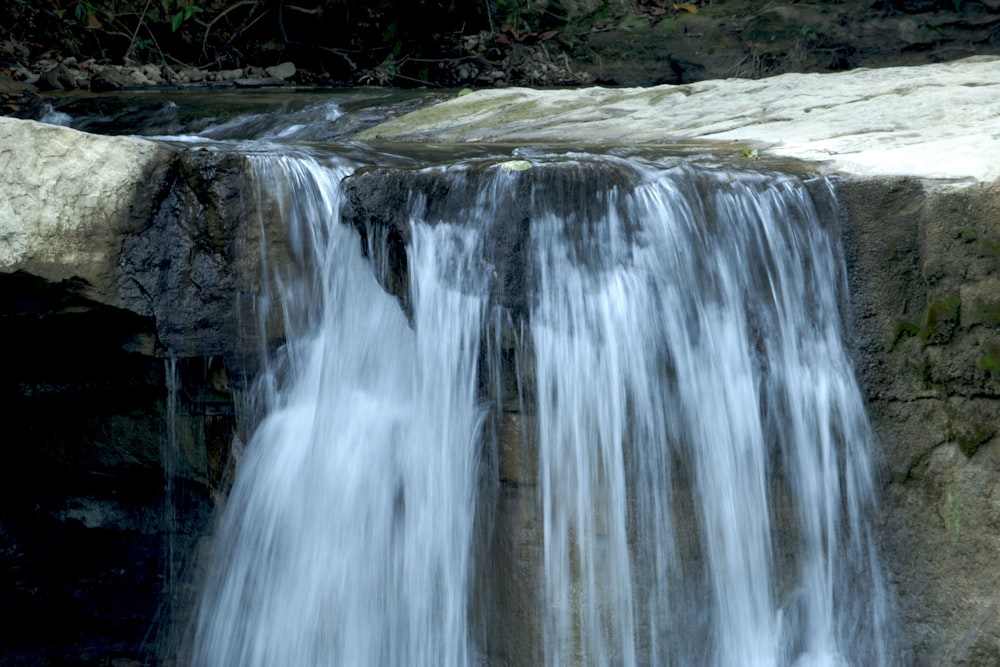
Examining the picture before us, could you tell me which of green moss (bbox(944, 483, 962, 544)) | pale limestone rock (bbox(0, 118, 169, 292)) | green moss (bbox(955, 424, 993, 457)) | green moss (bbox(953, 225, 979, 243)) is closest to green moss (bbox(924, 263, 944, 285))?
green moss (bbox(953, 225, 979, 243))

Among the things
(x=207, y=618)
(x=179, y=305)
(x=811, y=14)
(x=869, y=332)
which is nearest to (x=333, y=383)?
(x=179, y=305)

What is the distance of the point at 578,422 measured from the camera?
9.71 ft

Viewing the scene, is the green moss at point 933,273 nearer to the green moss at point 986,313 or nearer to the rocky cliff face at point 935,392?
the rocky cliff face at point 935,392

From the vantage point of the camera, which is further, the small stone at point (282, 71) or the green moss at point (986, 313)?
the small stone at point (282, 71)

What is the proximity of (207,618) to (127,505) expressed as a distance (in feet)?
2.10

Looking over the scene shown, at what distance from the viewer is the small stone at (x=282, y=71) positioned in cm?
872

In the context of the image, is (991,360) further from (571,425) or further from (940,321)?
(571,425)

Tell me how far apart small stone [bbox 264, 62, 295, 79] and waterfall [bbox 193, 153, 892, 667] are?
19.4 ft

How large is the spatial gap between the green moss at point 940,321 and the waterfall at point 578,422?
0.26 meters

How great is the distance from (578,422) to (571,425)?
3 centimetres

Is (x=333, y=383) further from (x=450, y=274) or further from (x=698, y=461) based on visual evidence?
(x=698, y=461)

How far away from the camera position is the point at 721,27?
9680 mm

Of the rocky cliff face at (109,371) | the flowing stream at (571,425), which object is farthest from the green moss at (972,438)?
the rocky cliff face at (109,371)

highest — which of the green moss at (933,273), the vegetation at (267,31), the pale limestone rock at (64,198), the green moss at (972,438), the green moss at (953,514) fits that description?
the vegetation at (267,31)
